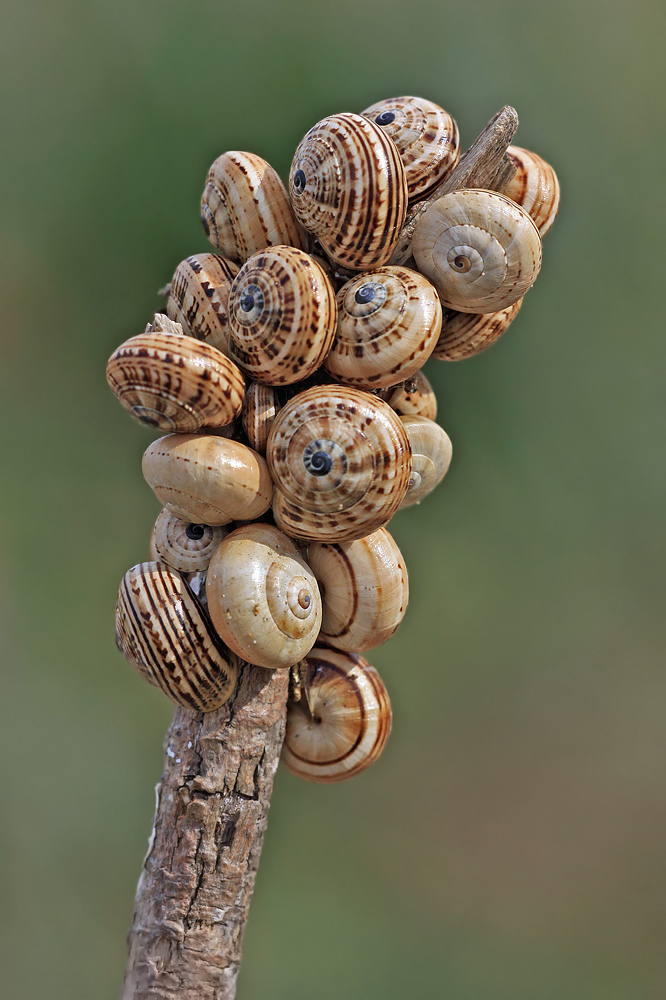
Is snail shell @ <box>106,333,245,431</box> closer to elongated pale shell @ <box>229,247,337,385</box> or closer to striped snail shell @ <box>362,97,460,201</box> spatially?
elongated pale shell @ <box>229,247,337,385</box>

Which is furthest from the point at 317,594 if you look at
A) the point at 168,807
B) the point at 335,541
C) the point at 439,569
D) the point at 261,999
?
the point at 261,999

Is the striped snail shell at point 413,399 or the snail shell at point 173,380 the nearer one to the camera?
the snail shell at point 173,380

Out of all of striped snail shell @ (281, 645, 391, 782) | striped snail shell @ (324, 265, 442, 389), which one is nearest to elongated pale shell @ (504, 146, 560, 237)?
striped snail shell @ (324, 265, 442, 389)

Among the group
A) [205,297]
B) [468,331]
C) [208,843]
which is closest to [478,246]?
[468,331]

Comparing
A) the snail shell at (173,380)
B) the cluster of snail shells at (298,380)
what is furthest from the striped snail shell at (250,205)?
the snail shell at (173,380)

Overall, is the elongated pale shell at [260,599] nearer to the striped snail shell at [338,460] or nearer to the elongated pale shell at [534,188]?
the striped snail shell at [338,460]

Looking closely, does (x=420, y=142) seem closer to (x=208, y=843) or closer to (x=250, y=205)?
(x=250, y=205)
